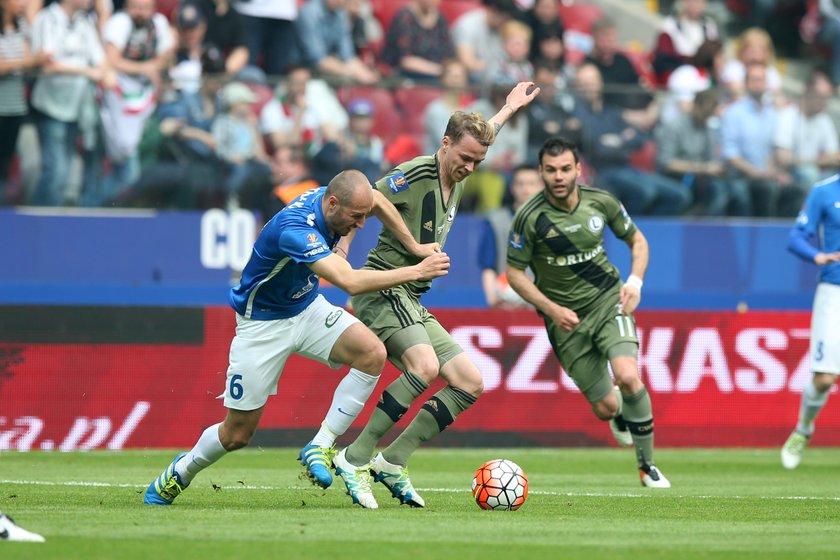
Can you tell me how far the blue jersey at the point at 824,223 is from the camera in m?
13.2

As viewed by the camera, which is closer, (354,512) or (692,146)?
(354,512)

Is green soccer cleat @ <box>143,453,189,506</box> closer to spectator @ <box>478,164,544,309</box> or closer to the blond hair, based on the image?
the blond hair

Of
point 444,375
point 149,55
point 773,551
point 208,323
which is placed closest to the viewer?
point 773,551

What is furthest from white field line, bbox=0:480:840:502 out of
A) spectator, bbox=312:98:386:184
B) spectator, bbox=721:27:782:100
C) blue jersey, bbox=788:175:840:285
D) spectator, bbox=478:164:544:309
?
spectator, bbox=721:27:782:100

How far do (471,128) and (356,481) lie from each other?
2.44 m

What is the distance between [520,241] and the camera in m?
11.3

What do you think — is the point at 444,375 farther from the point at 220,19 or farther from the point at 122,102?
the point at 220,19

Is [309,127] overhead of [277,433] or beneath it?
overhead

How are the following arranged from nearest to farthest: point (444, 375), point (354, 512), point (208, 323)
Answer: point (354, 512) → point (444, 375) → point (208, 323)

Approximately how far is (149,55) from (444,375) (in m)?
8.29

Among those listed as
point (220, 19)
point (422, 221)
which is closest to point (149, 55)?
point (220, 19)

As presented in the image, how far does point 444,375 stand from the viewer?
30.7 ft

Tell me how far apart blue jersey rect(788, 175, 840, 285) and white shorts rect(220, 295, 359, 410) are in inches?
239

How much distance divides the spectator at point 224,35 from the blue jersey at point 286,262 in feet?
28.6
